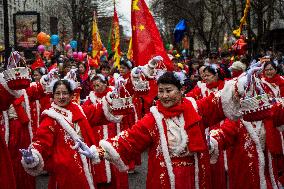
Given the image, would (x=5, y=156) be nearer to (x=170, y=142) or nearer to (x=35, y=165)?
(x=35, y=165)

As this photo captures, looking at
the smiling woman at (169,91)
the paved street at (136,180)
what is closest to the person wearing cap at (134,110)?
the paved street at (136,180)

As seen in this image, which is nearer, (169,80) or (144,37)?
(169,80)

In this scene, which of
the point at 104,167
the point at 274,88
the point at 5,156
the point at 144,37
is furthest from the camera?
the point at 144,37

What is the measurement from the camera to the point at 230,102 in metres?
4.73

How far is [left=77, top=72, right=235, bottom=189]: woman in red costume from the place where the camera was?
4715 millimetres

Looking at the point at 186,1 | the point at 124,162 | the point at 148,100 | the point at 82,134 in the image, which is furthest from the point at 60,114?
the point at 186,1

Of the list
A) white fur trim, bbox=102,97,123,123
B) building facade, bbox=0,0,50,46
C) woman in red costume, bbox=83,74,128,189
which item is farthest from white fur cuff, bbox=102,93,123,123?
building facade, bbox=0,0,50,46

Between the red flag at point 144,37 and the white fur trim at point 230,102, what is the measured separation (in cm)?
437

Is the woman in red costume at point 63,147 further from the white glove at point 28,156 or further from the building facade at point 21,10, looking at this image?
Result: the building facade at point 21,10

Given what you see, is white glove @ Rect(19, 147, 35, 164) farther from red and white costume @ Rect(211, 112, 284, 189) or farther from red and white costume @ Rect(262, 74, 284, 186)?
red and white costume @ Rect(262, 74, 284, 186)

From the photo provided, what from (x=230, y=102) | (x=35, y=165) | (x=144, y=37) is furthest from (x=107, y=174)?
(x=144, y=37)

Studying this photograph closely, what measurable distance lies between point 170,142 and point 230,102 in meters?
0.63

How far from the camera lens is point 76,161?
5750 millimetres

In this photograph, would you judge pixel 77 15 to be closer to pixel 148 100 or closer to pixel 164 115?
pixel 148 100
